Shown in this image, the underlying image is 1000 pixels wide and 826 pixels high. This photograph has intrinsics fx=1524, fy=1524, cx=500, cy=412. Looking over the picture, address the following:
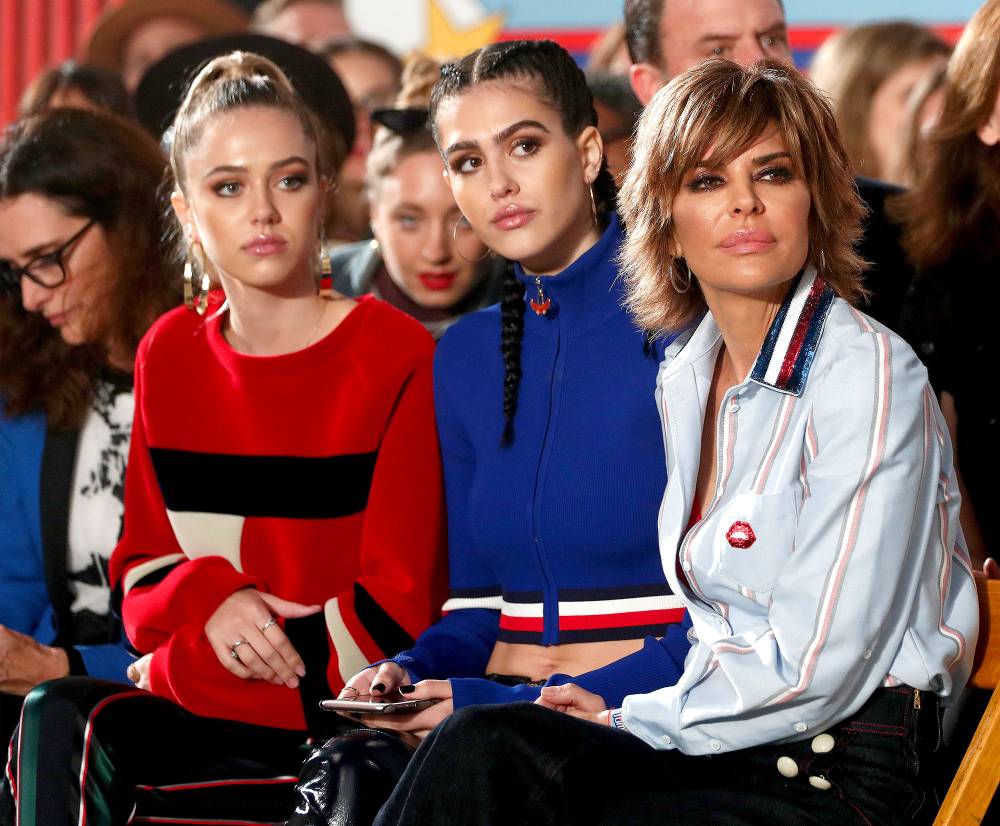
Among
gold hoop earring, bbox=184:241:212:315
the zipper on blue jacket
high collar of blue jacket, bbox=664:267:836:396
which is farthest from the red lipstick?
high collar of blue jacket, bbox=664:267:836:396

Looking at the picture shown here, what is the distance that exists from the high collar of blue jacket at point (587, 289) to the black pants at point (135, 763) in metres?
0.79

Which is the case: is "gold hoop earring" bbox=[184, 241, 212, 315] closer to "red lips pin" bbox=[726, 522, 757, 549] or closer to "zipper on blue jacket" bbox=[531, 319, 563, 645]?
"zipper on blue jacket" bbox=[531, 319, 563, 645]

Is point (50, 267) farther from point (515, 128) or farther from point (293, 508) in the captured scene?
point (515, 128)

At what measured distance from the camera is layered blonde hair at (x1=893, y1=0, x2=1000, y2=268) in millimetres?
2764

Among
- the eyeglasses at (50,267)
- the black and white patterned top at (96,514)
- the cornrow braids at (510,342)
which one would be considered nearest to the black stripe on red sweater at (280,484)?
the cornrow braids at (510,342)

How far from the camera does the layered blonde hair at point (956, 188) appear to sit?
9.07ft

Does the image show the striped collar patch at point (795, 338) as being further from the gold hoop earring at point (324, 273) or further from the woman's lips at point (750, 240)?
the gold hoop earring at point (324, 273)

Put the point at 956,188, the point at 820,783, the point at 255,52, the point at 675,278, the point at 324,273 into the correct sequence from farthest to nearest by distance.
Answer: the point at 255,52
the point at 956,188
the point at 324,273
the point at 675,278
the point at 820,783

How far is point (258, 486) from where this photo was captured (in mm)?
2502

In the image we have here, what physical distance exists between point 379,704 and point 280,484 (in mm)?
567

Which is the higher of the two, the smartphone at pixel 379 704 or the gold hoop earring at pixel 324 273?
the gold hoop earring at pixel 324 273

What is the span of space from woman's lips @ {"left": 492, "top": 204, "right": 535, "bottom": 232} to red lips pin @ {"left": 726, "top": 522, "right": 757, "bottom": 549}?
613mm

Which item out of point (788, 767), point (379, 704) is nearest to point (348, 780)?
point (379, 704)

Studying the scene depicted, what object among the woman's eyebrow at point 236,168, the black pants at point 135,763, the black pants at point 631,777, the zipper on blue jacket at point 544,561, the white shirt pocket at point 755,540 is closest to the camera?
the black pants at point 631,777
